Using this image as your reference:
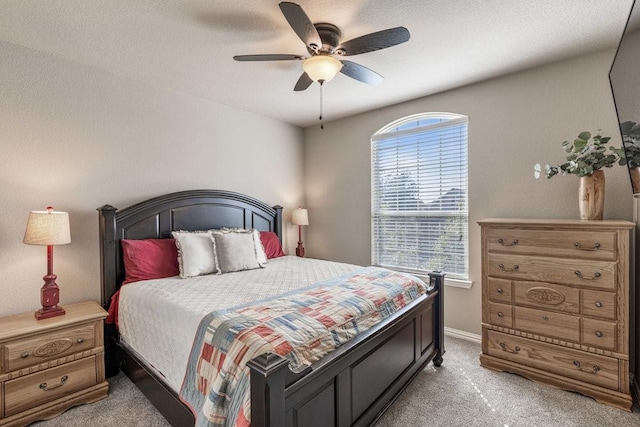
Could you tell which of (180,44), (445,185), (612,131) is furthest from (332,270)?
(612,131)

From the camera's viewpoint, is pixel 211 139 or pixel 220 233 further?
pixel 211 139

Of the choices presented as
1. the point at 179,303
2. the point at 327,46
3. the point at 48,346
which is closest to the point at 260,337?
the point at 179,303

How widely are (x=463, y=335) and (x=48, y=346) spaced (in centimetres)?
352

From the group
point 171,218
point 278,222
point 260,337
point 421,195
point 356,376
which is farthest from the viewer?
point 278,222

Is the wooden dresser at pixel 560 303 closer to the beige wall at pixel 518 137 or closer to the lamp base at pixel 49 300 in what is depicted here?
the beige wall at pixel 518 137

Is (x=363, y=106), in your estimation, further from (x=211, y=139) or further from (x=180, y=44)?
(x=180, y=44)

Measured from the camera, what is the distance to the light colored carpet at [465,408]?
192cm

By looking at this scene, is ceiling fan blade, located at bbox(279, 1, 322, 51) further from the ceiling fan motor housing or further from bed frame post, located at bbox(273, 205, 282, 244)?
bed frame post, located at bbox(273, 205, 282, 244)

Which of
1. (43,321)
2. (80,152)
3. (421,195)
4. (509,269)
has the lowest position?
(43,321)

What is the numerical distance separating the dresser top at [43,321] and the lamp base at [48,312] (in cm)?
3

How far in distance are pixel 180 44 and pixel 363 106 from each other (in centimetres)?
213

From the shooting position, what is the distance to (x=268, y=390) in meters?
1.09

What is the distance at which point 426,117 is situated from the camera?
3.45 meters

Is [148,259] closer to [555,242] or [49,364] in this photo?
[49,364]
